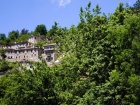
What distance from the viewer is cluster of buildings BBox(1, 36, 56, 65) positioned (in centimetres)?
10731

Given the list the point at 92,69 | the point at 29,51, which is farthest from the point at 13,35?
the point at 92,69

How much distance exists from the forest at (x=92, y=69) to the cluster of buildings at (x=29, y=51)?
80162 millimetres

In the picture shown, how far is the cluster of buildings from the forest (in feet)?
263

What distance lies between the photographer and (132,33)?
779 inches

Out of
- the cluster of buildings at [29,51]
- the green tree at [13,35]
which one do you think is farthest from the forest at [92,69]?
the green tree at [13,35]

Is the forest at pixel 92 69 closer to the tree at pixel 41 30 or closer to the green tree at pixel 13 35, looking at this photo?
the tree at pixel 41 30

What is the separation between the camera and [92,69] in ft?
70.9

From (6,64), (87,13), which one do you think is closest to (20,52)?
(6,64)

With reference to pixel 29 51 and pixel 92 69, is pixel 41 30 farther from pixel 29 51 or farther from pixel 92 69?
pixel 92 69

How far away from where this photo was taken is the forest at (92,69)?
18.9 metres

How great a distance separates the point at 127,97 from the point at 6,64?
9241cm

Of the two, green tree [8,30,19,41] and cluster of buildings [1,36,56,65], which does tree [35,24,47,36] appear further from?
cluster of buildings [1,36,56,65]

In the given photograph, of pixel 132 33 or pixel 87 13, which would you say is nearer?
pixel 132 33

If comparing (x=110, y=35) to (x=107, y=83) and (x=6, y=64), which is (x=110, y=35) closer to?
(x=107, y=83)
